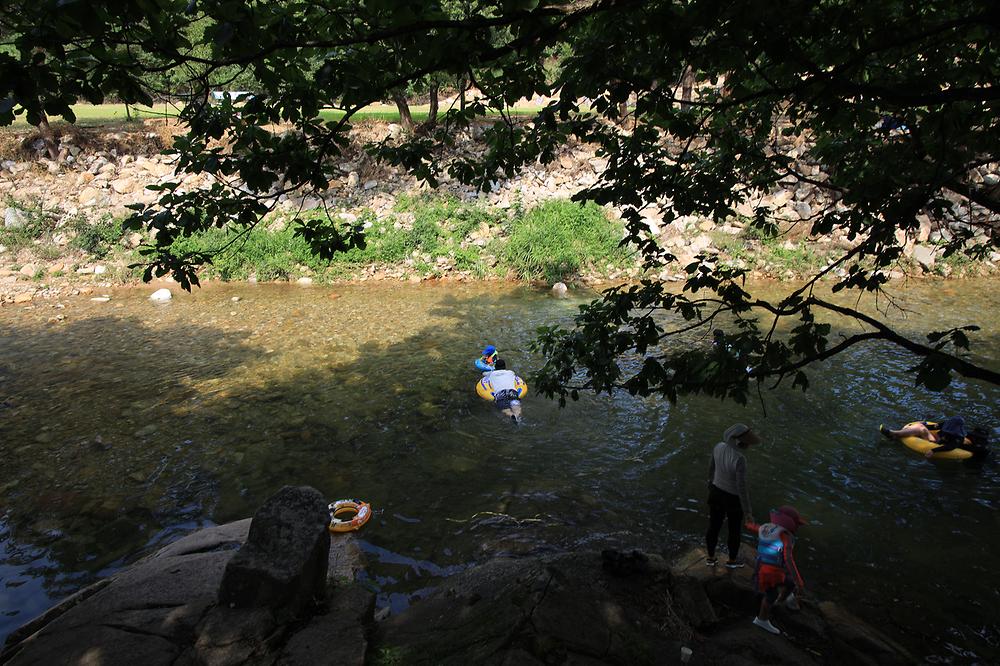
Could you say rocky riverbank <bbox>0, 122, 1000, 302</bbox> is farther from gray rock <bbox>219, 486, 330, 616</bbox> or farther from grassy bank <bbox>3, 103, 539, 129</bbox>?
gray rock <bbox>219, 486, 330, 616</bbox>

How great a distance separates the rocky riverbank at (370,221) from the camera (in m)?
18.2

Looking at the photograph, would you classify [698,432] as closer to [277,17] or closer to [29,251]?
[277,17]

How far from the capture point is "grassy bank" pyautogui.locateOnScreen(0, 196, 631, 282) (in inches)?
739

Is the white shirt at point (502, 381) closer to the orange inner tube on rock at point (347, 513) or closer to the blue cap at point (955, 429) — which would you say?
the orange inner tube on rock at point (347, 513)

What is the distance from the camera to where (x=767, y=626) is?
490 centimetres

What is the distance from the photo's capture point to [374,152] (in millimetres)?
4879

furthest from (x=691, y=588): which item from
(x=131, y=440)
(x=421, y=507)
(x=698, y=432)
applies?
(x=131, y=440)

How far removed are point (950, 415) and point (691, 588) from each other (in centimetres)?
716

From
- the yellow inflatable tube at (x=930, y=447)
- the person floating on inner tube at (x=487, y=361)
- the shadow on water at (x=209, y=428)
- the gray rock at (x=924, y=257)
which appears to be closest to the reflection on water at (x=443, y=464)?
the shadow on water at (x=209, y=428)


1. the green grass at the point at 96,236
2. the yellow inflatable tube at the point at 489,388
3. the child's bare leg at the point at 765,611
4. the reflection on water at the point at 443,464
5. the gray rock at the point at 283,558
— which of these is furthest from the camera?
the green grass at the point at 96,236

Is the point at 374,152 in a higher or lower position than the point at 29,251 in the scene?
higher

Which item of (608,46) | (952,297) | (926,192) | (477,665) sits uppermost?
(608,46)

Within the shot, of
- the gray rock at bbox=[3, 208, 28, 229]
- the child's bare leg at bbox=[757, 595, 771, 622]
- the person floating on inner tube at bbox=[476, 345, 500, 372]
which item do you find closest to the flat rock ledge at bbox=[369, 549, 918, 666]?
the child's bare leg at bbox=[757, 595, 771, 622]

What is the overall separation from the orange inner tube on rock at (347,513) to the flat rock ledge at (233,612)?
1552mm
